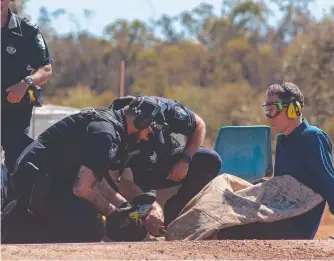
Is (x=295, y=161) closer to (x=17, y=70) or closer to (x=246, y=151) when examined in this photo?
(x=246, y=151)

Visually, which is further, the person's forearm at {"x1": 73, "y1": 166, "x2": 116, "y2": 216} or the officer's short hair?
the officer's short hair

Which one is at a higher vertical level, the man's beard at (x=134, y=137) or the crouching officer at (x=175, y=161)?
the man's beard at (x=134, y=137)

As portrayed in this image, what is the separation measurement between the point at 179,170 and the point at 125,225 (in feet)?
2.27

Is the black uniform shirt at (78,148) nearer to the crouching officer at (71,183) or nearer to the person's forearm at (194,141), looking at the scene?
the crouching officer at (71,183)

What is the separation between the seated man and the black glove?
0.70 meters

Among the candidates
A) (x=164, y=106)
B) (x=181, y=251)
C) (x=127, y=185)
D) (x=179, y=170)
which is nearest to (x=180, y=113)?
(x=164, y=106)

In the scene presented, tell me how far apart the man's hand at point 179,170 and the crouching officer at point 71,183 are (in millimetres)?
441

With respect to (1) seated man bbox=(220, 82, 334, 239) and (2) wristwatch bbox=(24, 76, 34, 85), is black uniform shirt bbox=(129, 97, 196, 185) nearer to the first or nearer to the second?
(1) seated man bbox=(220, 82, 334, 239)

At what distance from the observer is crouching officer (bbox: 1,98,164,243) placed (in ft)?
21.7

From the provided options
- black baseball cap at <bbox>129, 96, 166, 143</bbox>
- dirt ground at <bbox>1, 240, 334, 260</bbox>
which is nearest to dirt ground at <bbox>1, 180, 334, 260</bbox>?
dirt ground at <bbox>1, 240, 334, 260</bbox>

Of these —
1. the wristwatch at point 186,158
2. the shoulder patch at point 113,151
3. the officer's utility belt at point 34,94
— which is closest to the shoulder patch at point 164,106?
the wristwatch at point 186,158

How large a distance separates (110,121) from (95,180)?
0.44 metres

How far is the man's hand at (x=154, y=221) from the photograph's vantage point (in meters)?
6.57

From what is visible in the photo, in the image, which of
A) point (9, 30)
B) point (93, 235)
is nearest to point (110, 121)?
point (93, 235)
